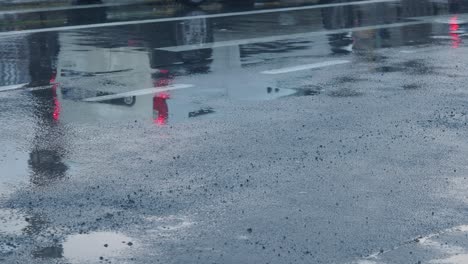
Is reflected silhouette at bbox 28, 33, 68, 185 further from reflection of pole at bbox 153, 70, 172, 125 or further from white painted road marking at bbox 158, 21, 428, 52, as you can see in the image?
white painted road marking at bbox 158, 21, 428, 52

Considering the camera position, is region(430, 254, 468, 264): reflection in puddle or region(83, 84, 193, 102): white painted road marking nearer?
region(430, 254, 468, 264): reflection in puddle

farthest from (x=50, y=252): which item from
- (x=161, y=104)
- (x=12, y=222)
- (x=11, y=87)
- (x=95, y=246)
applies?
(x=11, y=87)

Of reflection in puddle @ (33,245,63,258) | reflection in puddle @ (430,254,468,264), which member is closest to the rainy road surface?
reflection in puddle @ (33,245,63,258)

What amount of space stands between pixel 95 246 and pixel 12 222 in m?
0.84

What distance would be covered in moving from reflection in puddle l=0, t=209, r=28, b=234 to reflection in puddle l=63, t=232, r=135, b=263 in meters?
0.43

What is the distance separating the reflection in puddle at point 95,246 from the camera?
22.8 feet

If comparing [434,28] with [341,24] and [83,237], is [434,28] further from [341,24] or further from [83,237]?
[83,237]

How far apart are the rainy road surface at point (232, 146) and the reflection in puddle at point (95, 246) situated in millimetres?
20

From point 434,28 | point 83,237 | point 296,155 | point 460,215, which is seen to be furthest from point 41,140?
point 434,28

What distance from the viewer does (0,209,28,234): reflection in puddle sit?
7515 mm

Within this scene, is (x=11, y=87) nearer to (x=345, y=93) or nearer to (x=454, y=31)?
(x=345, y=93)

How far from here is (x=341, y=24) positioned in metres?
21.4

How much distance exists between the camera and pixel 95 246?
7168 millimetres

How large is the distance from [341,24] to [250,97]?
8770 millimetres
